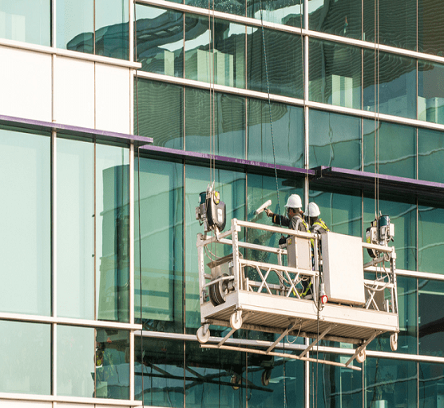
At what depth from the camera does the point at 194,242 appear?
70.2ft

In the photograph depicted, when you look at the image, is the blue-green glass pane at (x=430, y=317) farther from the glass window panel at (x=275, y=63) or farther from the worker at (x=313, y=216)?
the glass window panel at (x=275, y=63)

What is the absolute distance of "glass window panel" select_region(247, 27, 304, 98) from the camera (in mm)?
22938

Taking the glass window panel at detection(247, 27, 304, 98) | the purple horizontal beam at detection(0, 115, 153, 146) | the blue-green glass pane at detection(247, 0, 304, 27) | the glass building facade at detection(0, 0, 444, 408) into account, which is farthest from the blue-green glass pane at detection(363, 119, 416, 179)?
the purple horizontal beam at detection(0, 115, 153, 146)

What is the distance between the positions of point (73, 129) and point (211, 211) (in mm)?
3003

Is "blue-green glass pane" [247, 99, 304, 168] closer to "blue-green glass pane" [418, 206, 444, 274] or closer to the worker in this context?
the worker

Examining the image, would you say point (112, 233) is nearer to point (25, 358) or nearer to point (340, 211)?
point (25, 358)

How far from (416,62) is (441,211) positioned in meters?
3.47

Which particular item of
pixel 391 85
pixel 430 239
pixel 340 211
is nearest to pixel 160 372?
pixel 340 211

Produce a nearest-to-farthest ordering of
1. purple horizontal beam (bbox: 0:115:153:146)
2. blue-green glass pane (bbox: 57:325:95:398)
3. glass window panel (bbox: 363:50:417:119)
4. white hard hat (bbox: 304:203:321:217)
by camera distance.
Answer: blue-green glass pane (bbox: 57:325:95:398), purple horizontal beam (bbox: 0:115:153:146), white hard hat (bbox: 304:203:321:217), glass window panel (bbox: 363:50:417:119)

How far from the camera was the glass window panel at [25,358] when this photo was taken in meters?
18.2

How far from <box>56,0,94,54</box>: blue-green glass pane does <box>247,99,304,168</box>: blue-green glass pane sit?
4039 mm

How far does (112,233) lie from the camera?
19.8 metres

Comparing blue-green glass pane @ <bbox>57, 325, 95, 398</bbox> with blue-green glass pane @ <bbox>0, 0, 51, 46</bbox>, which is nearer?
blue-green glass pane @ <bbox>57, 325, 95, 398</bbox>

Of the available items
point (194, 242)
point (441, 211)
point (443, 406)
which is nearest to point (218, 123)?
point (194, 242)
